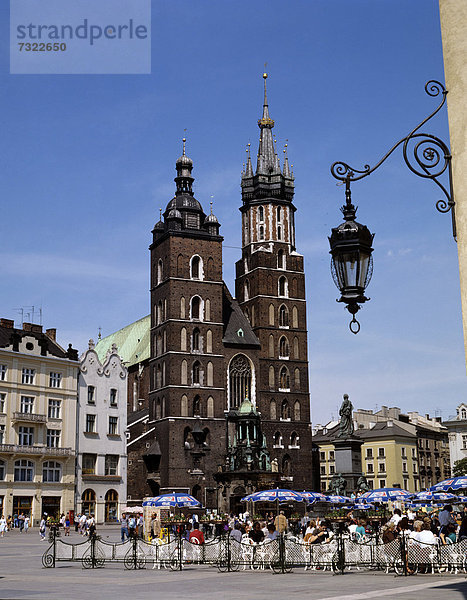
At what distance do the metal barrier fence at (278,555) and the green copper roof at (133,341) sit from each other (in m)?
62.3

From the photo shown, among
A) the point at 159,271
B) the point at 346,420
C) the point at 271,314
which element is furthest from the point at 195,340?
the point at 346,420

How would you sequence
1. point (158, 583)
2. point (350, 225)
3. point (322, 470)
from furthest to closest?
point (322, 470)
point (158, 583)
point (350, 225)

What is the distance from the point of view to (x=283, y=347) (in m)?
79.8

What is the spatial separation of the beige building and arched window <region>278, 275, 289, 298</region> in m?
26.4

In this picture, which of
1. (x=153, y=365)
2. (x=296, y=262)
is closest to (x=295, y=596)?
(x=153, y=365)

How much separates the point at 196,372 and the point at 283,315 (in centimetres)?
1190

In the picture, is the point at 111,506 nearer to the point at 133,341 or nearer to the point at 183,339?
the point at 183,339

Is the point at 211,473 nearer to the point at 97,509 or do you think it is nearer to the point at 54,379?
the point at 97,509

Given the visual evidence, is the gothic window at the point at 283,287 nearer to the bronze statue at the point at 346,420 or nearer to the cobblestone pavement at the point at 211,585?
the bronze statue at the point at 346,420

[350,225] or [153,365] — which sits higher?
[153,365]

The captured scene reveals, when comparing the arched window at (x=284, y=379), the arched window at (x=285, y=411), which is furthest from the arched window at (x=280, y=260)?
the arched window at (x=285, y=411)

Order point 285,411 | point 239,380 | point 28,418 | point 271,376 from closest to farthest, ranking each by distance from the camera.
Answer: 1. point 28,418
2. point 239,380
3. point 285,411
4. point 271,376

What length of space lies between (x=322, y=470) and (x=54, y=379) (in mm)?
48201

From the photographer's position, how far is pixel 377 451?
92.3m
